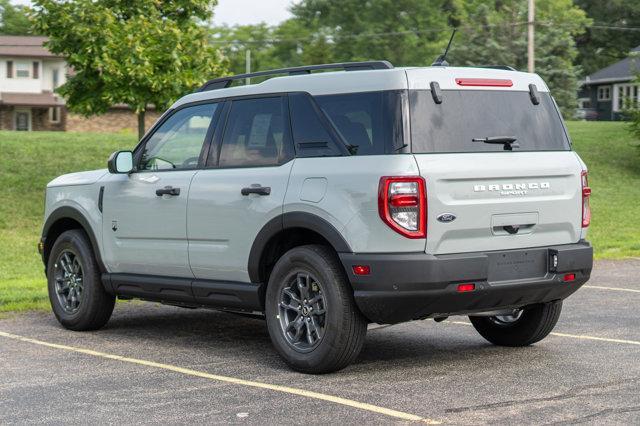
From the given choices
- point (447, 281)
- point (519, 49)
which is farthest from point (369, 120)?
point (519, 49)

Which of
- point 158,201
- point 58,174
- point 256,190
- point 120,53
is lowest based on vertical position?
point 58,174

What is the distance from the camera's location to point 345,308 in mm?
7555

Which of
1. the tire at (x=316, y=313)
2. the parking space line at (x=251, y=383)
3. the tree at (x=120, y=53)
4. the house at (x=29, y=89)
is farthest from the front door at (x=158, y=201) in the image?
the house at (x=29, y=89)

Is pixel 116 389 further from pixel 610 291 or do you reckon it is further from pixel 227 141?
pixel 610 291

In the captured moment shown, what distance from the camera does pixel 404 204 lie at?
7.32 meters

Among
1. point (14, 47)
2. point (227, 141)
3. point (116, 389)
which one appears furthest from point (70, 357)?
point (14, 47)

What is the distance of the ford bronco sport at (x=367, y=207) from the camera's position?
7.41m

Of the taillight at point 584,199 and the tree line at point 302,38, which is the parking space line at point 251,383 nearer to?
the taillight at point 584,199

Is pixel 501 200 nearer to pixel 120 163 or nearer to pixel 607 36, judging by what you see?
pixel 120 163

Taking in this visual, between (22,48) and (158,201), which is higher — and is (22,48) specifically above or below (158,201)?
above

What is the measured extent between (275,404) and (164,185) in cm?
280

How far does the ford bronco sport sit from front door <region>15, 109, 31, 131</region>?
62.0 metres

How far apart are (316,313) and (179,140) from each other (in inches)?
84.4

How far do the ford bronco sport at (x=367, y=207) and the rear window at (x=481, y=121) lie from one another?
11 millimetres
